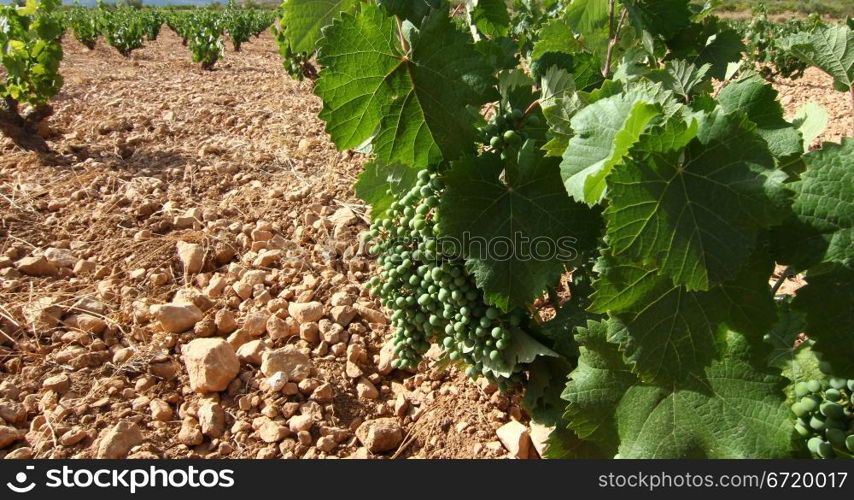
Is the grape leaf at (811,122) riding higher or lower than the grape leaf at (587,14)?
lower

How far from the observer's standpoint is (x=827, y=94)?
318 inches

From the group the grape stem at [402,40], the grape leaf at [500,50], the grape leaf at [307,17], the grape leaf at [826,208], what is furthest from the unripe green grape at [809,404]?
the grape leaf at [307,17]

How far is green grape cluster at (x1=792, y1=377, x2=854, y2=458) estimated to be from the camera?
1.31 metres

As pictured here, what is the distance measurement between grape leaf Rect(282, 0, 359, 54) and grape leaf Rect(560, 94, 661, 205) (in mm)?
910

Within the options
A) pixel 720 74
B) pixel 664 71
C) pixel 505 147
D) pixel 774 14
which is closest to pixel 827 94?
pixel 720 74

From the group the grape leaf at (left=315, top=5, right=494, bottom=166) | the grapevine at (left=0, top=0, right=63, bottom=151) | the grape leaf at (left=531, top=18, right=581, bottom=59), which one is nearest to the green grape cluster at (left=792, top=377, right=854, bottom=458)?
the grape leaf at (left=315, top=5, right=494, bottom=166)

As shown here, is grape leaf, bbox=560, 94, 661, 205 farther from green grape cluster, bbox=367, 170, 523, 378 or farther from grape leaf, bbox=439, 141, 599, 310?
green grape cluster, bbox=367, 170, 523, 378

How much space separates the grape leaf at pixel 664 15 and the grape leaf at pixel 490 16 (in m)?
0.49

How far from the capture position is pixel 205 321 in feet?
8.80

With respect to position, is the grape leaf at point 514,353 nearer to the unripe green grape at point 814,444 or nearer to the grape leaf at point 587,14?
the unripe green grape at point 814,444

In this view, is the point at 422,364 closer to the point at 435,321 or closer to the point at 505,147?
the point at 435,321

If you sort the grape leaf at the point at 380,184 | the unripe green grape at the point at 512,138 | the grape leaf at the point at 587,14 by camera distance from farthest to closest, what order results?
the grape leaf at the point at 587,14, the grape leaf at the point at 380,184, the unripe green grape at the point at 512,138

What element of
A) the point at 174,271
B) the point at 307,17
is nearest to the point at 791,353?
the point at 307,17

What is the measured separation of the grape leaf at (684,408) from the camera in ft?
4.63
